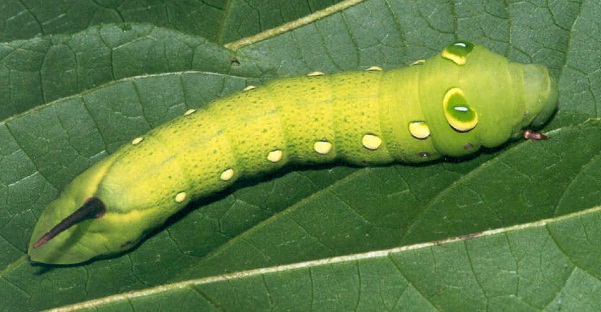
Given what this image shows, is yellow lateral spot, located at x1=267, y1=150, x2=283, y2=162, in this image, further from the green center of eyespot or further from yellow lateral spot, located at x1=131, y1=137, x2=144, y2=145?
the green center of eyespot

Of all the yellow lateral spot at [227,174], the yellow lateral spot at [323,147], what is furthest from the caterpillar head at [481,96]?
the yellow lateral spot at [227,174]

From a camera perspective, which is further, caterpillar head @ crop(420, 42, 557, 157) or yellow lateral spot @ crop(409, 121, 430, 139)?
yellow lateral spot @ crop(409, 121, 430, 139)

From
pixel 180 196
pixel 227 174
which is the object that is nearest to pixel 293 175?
pixel 227 174

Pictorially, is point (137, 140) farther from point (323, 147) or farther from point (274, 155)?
point (323, 147)

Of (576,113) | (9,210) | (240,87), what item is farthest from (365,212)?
(9,210)

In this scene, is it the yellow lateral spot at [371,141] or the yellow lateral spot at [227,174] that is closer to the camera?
the yellow lateral spot at [371,141]

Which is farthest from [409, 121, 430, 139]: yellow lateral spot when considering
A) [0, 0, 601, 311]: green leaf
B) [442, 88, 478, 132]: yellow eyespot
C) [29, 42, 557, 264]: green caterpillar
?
[0, 0, 601, 311]: green leaf

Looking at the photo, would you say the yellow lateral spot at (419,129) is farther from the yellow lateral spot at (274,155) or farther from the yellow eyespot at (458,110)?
the yellow lateral spot at (274,155)
